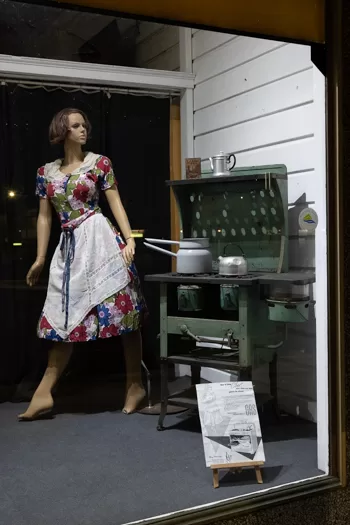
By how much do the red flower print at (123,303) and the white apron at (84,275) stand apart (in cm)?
4

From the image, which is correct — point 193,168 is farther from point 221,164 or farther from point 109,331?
point 109,331

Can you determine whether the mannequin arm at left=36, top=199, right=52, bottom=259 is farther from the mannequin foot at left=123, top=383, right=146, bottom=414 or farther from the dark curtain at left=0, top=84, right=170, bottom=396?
the mannequin foot at left=123, top=383, right=146, bottom=414

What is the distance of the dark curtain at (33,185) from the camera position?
8.02 ft

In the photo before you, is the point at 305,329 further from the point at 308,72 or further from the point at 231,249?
the point at 308,72

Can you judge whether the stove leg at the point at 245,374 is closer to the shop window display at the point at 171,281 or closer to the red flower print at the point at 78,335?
the shop window display at the point at 171,281

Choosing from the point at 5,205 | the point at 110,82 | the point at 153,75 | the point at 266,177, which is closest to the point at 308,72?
the point at 266,177

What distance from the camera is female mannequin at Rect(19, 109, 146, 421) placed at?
249 cm

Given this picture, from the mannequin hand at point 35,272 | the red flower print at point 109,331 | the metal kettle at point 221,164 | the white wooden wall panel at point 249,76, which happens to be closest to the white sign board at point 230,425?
the red flower print at point 109,331

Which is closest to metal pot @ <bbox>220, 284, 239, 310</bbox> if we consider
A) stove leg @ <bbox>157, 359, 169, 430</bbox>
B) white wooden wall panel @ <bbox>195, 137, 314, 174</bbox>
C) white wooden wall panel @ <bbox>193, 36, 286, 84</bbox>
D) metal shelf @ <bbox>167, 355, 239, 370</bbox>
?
metal shelf @ <bbox>167, 355, 239, 370</bbox>

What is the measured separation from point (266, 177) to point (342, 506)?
1382mm

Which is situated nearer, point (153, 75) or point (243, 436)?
point (243, 436)

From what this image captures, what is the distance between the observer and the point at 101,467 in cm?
→ 232

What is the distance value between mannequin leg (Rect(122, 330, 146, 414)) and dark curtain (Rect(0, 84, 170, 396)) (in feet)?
0.13

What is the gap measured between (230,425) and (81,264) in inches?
34.5
